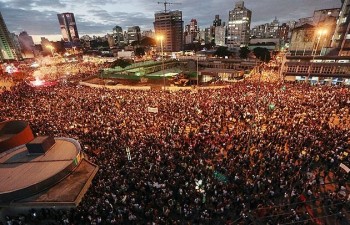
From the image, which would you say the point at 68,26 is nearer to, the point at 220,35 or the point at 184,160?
the point at 220,35

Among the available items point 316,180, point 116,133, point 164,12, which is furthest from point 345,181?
point 164,12

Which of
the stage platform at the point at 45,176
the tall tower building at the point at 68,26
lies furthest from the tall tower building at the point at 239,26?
the tall tower building at the point at 68,26

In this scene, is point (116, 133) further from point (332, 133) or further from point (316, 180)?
point (332, 133)

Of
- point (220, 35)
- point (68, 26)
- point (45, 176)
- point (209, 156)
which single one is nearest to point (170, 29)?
point (220, 35)

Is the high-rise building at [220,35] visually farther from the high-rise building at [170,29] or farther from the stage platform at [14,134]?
the stage platform at [14,134]

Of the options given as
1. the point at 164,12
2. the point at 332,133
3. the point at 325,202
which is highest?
the point at 164,12

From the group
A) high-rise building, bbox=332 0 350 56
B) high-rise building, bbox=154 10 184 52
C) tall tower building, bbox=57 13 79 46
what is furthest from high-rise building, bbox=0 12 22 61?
high-rise building, bbox=332 0 350 56
